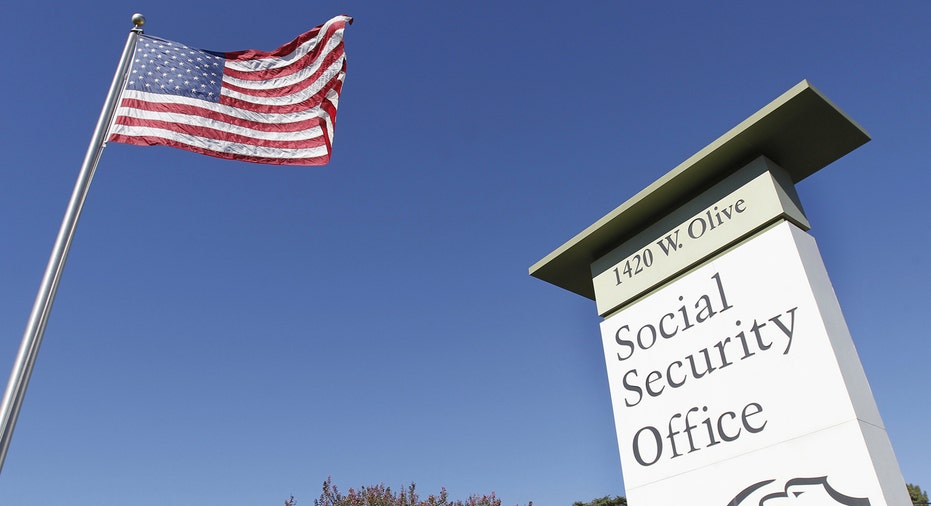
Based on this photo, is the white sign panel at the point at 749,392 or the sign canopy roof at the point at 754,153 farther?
the sign canopy roof at the point at 754,153

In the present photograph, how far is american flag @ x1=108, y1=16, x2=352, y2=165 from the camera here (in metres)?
5.47

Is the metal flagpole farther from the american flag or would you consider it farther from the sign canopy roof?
the sign canopy roof

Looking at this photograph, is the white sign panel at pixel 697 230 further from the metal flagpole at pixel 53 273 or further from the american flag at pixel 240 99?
the metal flagpole at pixel 53 273

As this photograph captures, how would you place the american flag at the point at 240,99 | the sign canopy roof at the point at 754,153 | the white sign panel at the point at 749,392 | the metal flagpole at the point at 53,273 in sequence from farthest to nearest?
the american flag at the point at 240,99, the sign canopy roof at the point at 754,153, the metal flagpole at the point at 53,273, the white sign panel at the point at 749,392

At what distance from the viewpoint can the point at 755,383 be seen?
3904mm

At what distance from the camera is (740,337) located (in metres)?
4.09

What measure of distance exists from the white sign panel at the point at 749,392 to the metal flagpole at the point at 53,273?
13.1 feet

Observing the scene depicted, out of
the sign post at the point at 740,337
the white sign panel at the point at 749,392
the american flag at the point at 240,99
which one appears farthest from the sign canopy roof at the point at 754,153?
the american flag at the point at 240,99

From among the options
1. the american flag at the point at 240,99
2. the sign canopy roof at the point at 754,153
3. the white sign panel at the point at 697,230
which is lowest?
the white sign panel at the point at 697,230

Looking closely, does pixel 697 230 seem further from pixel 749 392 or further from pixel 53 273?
pixel 53 273

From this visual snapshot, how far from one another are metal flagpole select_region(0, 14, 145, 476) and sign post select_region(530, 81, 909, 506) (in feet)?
13.0

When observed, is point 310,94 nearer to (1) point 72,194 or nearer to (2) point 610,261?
(1) point 72,194

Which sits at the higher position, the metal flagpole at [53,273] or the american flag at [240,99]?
the american flag at [240,99]

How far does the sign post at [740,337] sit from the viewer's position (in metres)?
3.52
